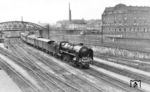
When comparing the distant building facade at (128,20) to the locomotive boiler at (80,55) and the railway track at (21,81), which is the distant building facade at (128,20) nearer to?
the locomotive boiler at (80,55)

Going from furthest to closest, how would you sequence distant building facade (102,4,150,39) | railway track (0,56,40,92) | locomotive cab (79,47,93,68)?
distant building facade (102,4,150,39) → locomotive cab (79,47,93,68) → railway track (0,56,40,92)

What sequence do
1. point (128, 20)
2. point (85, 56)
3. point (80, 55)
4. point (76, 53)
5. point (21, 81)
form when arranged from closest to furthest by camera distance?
1. point (21, 81)
2. point (80, 55)
3. point (76, 53)
4. point (85, 56)
5. point (128, 20)

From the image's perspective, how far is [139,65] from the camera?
25.1 metres

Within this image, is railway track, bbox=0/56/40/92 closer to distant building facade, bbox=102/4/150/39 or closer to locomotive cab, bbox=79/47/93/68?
locomotive cab, bbox=79/47/93/68

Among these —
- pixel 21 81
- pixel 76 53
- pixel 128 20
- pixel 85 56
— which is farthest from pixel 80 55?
pixel 128 20

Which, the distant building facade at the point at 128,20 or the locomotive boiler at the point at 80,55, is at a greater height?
the distant building facade at the point at 128,20

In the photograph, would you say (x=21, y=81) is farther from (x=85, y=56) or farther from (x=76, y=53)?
(x=85, y=56)

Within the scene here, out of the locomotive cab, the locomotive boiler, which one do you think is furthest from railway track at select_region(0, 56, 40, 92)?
the locomotive cab

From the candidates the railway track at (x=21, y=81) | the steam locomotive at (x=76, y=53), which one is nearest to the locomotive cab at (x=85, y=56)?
the steam locomotive at (x=76, y=53)

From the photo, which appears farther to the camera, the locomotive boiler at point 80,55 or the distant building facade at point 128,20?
the distant building facade at point 128,20

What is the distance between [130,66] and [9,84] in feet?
50.3

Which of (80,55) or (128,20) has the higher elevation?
(128,20)

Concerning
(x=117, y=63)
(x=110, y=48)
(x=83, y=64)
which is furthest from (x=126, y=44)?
(x=83, y=64)

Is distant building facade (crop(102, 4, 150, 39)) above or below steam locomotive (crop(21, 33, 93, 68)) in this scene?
above
